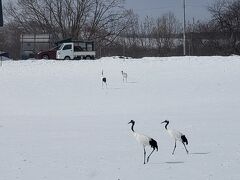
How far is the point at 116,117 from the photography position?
19797mm

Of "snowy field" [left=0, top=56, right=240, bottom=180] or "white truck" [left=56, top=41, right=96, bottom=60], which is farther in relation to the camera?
"white truck" [left=56, top=41, right=96, bottom=60]

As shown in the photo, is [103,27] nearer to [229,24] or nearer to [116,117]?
[229,24]

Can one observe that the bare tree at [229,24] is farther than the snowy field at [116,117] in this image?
Yes

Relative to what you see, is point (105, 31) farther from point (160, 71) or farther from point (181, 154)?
point (181, 154)

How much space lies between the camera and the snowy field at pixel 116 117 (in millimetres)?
11258

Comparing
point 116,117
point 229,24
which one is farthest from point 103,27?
point 116,117

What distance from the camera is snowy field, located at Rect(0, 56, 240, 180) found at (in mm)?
11258

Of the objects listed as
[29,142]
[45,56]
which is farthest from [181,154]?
[45,56]

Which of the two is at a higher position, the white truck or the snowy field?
the white truck

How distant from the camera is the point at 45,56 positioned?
51.8 m

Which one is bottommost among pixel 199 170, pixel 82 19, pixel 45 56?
pixel 199 170

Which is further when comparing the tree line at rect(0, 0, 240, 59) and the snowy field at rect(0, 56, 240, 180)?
the tree line at rect(0, 0, 240, 59)

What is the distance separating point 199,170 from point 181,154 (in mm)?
1527

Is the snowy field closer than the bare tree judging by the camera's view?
Yes
